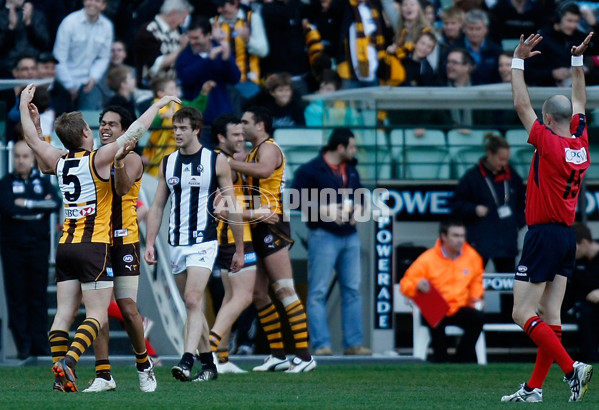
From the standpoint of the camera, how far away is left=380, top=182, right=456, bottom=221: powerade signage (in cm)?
1498

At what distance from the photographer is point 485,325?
1456 cm

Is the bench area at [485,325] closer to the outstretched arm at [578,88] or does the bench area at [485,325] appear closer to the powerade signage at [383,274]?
the powerade signage at [383,274]

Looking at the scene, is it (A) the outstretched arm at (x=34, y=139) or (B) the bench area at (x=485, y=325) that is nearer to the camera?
(A) the outstretched arm at (x=34, y=139)

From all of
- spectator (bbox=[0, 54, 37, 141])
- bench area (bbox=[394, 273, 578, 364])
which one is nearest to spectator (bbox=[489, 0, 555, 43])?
bench area (bbox=[394, 273, 578, 364])

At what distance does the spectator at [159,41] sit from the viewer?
16.3m

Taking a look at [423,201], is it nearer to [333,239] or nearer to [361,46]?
[333,239]

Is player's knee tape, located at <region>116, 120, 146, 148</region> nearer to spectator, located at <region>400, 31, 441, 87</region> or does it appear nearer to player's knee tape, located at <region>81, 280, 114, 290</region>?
player's knee tape, located at <region>81, 280, 114, 290</region>

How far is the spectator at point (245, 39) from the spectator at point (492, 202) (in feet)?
10.4

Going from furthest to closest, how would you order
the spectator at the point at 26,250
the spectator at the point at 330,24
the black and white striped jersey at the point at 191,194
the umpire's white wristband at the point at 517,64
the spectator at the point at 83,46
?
the spectator at the point at 330,24
the spectator at the point at 83,46
the spectator at the point at 26,250
the black and white striped jersey at the point at 191,194
the umpire's white wristband at the point at 517,64

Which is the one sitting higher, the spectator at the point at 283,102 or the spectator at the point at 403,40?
the spectator at the point at 403,40

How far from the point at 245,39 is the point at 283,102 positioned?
136cm

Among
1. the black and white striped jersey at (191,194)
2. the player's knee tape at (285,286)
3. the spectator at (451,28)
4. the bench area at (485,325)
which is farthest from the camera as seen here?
the spectator at (451,28)

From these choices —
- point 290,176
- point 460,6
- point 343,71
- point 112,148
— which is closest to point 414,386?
point 112,148

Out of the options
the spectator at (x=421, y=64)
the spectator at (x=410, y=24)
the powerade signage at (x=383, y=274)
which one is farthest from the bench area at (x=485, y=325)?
the spectator at (x=410, y=24)
